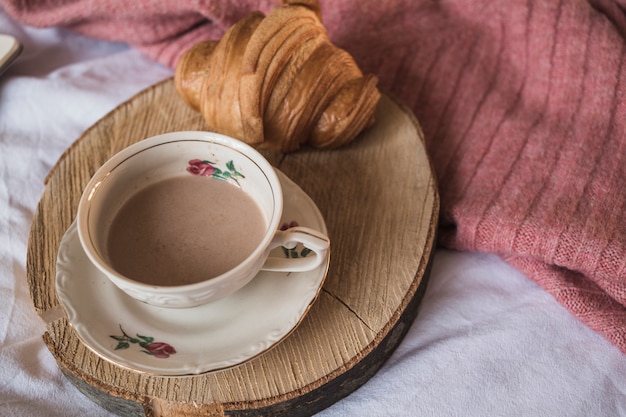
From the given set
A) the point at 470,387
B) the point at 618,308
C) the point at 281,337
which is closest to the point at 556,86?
the point at 618,308

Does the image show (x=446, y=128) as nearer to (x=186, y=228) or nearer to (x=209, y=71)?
(x=209, y=71)

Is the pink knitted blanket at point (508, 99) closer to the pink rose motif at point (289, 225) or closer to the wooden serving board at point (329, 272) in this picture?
the wooden serving board at point (329, 272)

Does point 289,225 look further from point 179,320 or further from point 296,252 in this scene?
point 179,320

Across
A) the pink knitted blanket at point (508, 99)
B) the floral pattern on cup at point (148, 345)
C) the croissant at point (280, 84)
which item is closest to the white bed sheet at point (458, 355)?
the pink knitted blanket at point (508, 99)

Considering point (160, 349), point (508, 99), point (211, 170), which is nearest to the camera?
point (160, 349)

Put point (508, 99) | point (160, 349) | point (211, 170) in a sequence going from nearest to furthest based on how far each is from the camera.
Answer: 1. point (160, 349)
2. point (211, 170)
3. point (508, 99)

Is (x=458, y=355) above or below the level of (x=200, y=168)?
below

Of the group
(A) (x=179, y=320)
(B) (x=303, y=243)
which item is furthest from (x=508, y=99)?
(A) (x=179, y=320)
